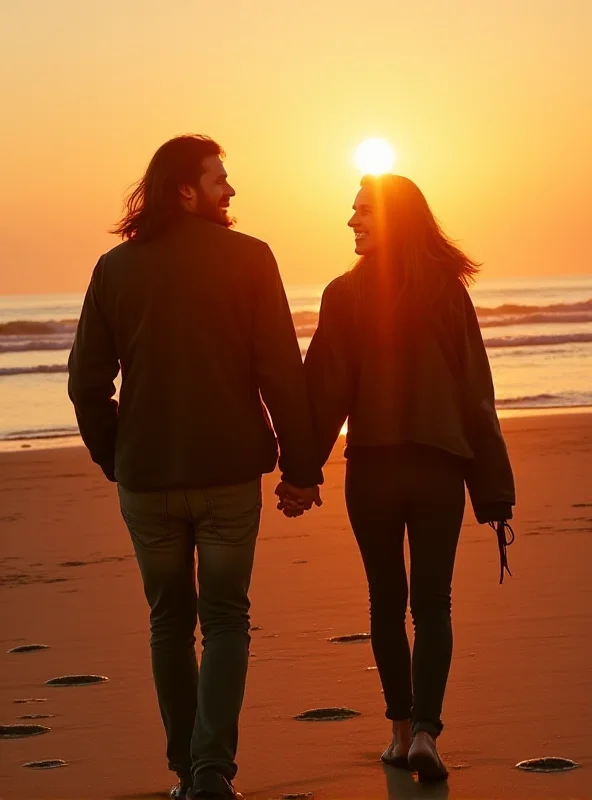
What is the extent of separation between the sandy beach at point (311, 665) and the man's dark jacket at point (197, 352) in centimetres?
93

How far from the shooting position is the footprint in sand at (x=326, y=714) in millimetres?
4266

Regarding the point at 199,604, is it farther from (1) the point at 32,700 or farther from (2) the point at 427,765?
(1) the point at 32,700

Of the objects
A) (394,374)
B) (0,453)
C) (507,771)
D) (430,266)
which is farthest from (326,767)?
(0,453)

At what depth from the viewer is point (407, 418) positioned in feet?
12.3

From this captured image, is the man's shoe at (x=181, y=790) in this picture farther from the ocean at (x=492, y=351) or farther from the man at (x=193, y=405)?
the ocean at (x=492, y=351)

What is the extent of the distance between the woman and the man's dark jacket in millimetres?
306

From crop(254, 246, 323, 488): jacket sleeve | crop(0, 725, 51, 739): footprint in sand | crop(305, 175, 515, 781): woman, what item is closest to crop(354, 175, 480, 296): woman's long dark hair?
crop(305, 175, 515, 781): woman

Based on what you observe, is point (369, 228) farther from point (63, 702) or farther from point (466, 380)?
point (63, 702)

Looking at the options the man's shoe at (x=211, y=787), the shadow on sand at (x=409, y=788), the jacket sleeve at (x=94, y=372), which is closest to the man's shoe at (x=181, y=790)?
the man's shoe at (x=211, y=787)

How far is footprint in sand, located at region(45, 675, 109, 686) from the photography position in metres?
4.84

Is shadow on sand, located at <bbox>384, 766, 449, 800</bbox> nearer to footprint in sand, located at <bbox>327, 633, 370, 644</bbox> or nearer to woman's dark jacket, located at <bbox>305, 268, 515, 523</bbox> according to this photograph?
woman's dark jacket, located at <bbox>305, 268, 515, 523</bbox>

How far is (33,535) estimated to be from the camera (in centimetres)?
830

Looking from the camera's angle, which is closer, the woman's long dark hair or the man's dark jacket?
the man's dark jacket

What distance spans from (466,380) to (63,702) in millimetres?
1843
